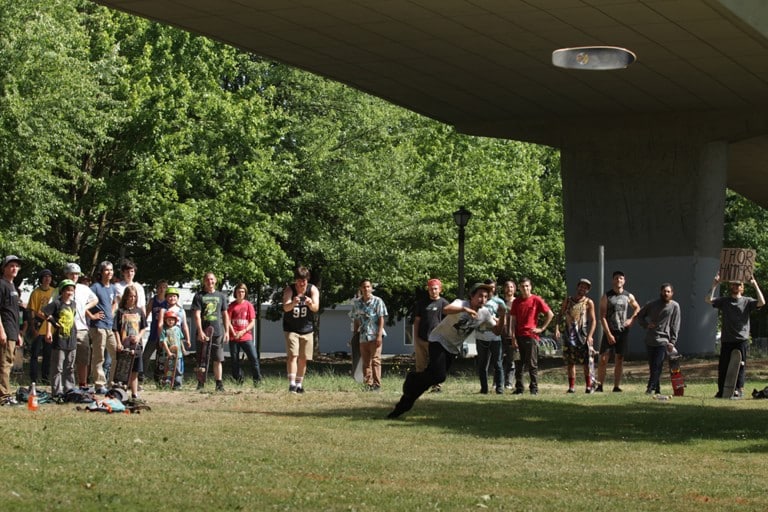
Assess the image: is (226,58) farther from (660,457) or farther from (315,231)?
(660,457)

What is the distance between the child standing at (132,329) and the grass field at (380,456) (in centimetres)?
49

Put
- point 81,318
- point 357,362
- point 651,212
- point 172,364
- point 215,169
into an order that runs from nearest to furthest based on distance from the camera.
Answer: point 81,318, point 172,364, point 357,362, point 651,212, point 215,169

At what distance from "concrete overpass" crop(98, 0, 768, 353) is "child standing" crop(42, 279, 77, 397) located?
27.7 ft

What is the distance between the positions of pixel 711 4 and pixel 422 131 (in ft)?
66.4

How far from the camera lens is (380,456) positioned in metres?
11.4

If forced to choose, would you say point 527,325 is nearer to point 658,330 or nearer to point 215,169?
point 658,330

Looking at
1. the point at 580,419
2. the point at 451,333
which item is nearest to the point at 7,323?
the point at 451,333

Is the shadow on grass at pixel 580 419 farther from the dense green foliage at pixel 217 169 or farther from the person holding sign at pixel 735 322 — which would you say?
the dense green foliage at pixel 217 169

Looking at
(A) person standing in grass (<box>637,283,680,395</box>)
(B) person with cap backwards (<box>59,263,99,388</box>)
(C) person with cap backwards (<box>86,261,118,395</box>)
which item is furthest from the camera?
(A) person standing in grass (<box>637,283,680,395</box>)

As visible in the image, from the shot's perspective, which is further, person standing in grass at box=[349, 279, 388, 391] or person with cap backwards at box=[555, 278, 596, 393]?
person with cap backwards at box=[555, 278, 596, 393]

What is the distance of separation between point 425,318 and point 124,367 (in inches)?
181

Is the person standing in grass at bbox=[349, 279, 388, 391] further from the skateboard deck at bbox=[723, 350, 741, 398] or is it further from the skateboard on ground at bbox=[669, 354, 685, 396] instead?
the skateboard deck at bbox=[723, 350, 741, 398]

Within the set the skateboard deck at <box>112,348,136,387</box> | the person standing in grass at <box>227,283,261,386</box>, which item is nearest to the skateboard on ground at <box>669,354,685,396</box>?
the person standing in grass at <box>227,283,261,386</box>

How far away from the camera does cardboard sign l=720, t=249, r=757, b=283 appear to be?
62.8 ft
